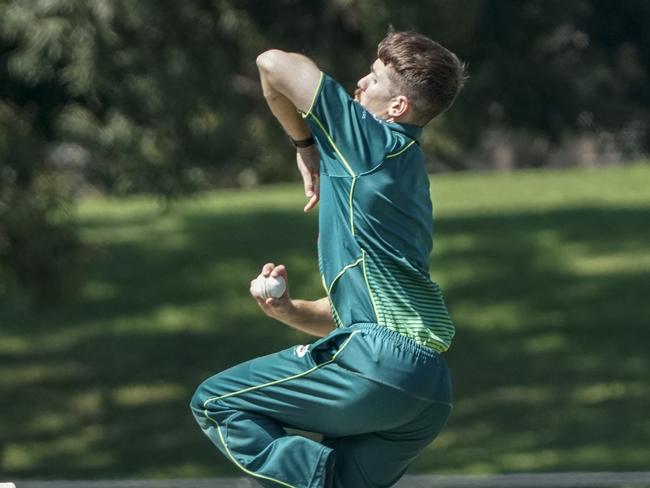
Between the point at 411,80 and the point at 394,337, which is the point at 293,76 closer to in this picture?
the point at 411,80

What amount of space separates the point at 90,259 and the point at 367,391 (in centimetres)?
546

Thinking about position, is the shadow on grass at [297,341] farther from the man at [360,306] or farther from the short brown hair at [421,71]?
the short brown hair at [421,71]

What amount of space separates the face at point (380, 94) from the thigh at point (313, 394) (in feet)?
1.98

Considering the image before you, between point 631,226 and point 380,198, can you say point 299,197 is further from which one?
point 380,198

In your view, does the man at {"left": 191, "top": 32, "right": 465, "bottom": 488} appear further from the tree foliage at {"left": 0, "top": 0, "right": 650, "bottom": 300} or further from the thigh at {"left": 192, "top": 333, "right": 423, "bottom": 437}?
the tree foliage at {"left": 0, "top": 0, "right": 650, "bottom": 300}

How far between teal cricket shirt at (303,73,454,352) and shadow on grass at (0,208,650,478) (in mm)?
5590

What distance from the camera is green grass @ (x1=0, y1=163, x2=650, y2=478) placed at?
1102 centimetres

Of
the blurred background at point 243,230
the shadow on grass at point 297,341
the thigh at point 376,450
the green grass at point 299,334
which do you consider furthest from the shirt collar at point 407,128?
the shadow on grass at point 297,341

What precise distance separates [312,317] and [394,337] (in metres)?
0.46

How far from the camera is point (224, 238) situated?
651 inches

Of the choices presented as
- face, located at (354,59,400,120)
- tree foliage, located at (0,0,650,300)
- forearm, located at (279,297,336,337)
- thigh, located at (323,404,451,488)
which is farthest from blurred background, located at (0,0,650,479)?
thigh, located at (323,404,451,488)

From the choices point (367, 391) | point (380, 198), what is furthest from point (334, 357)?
point (380, 198)

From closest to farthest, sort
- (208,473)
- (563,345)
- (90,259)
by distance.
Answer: (90,259) < (208,473) < (563,345)

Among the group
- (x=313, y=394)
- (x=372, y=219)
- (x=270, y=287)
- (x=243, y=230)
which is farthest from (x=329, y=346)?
(x=243, y=230)
